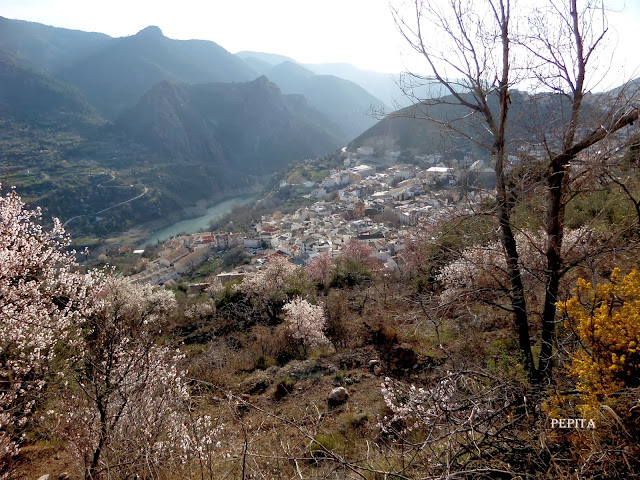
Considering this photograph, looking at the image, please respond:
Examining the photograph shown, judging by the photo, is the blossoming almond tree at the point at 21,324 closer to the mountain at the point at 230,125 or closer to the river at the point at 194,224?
the river at the point at 194,224

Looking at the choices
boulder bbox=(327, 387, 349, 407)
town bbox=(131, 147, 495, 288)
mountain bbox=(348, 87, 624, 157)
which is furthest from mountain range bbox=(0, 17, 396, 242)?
mountain bbox=(348, 87, 624, 157)

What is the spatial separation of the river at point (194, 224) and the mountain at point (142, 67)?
50.0m

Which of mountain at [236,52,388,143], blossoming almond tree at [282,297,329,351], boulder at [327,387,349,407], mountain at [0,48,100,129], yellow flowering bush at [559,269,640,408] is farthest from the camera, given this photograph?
mountain at [236,52,388,143]

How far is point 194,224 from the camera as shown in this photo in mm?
53906

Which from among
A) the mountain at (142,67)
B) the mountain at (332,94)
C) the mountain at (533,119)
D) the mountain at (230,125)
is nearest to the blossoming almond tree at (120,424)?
the mountain at (533,119)

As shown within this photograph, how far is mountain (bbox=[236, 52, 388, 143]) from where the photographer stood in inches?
4604

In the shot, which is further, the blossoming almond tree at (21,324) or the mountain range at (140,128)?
the mountain range at (140,128)

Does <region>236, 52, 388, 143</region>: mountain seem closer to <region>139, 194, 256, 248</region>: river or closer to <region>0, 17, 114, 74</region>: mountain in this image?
<region>139, 194, 256, 248</region>: river

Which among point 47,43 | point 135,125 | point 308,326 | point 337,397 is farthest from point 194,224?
point 47,43

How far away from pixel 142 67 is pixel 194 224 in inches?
3252

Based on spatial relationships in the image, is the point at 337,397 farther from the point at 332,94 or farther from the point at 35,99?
the point at 332,94

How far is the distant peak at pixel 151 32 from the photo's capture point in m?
125

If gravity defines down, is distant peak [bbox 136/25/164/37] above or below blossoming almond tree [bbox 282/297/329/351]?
above

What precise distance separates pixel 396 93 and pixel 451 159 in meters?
1.11
